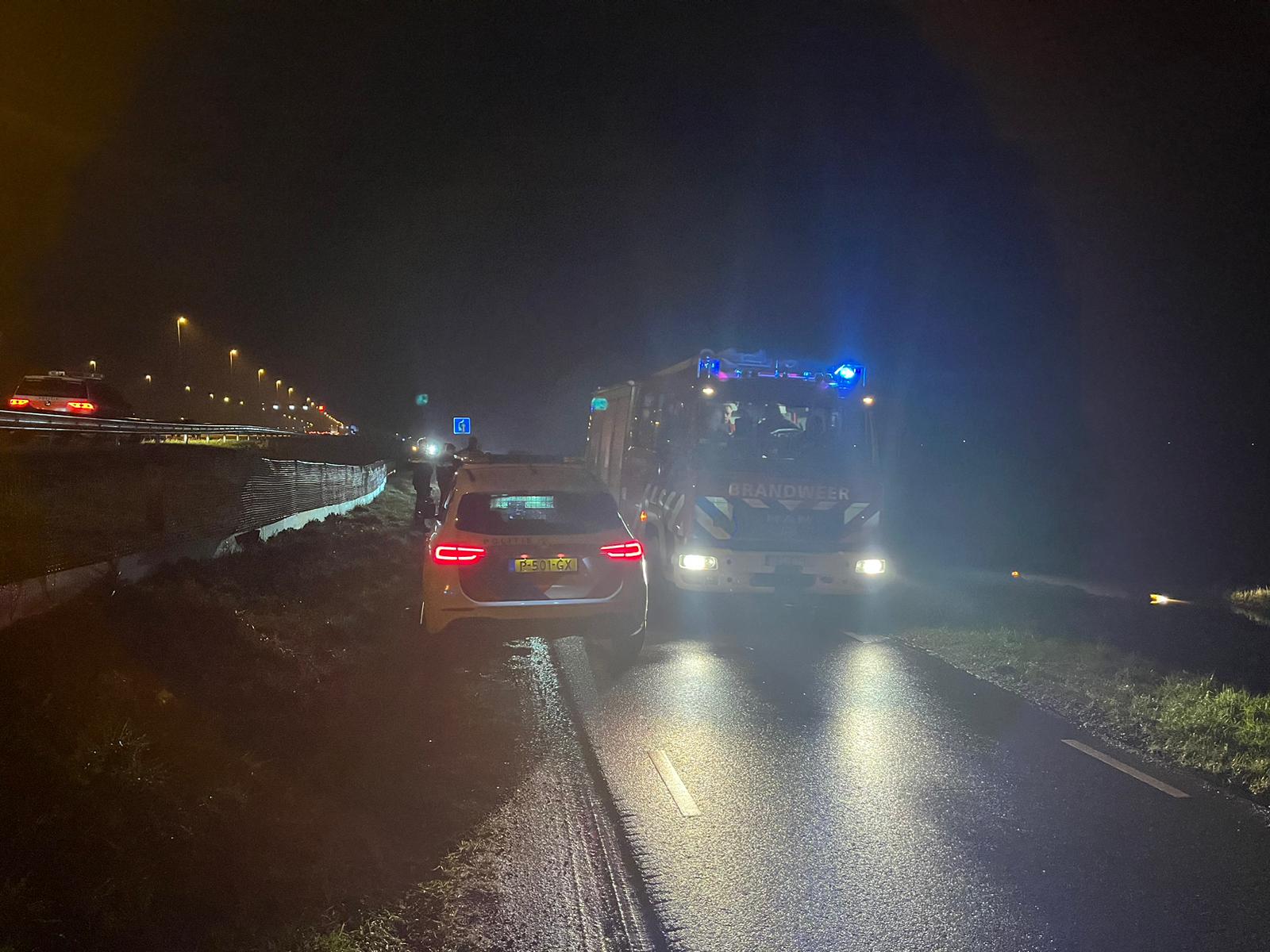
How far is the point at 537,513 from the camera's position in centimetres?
898

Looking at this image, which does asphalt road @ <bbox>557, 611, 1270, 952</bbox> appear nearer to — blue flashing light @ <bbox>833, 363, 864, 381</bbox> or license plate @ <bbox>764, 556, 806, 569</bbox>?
license plate @ <bbox>764, 556, 806, 569</bbox>

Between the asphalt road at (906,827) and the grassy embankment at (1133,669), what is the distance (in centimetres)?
40

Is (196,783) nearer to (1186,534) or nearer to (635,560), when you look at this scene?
(635,560)

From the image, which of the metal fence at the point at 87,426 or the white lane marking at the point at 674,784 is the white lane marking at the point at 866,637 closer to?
the white lane marking at the point at 674,784

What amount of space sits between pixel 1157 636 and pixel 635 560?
241 inches

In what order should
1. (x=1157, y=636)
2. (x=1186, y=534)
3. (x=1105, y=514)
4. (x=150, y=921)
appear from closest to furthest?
(x=150, y=921), (x=1157, y=636), (x=1186, y=534), (x=1105, y=514)

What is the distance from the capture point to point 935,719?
7.58m

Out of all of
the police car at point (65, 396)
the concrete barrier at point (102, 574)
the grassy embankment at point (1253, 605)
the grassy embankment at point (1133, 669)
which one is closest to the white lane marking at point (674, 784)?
the grassy embankment at point (1133, 669)

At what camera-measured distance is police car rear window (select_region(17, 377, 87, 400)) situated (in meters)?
22.2

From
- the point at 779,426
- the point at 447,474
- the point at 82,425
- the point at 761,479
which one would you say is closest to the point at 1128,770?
the point at 761,479

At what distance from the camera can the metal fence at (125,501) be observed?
8477mm

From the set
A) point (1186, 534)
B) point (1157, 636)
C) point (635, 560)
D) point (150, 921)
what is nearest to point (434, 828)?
point (150, 921)

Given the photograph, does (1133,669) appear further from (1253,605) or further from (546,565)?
(1253,605)

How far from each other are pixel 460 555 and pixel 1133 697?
5.74m
